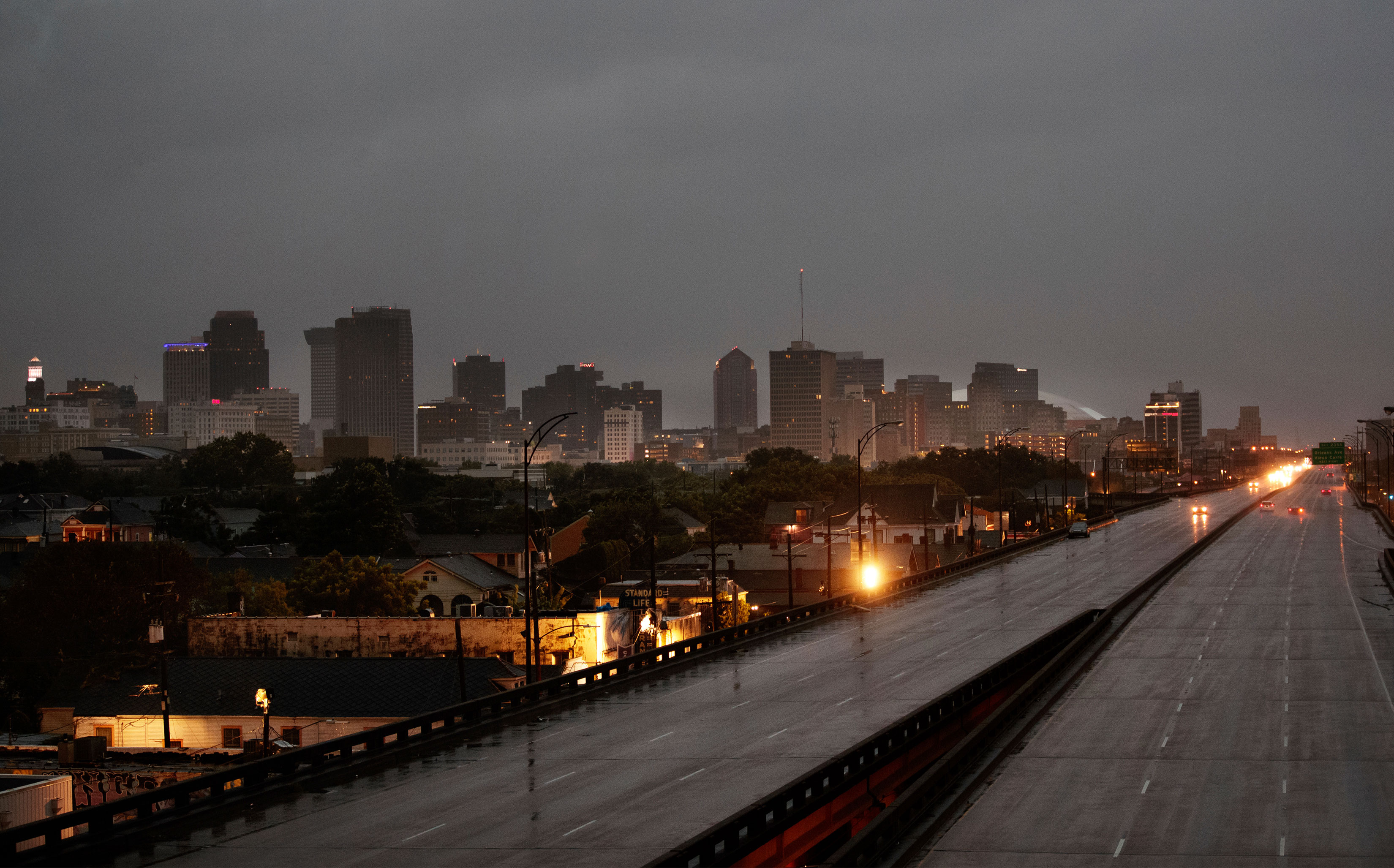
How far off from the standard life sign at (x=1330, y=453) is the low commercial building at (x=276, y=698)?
144 metres

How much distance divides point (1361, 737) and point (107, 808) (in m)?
25.0

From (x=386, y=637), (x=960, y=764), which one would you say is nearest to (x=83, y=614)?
(x=386, y=637)

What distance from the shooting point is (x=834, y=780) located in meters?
23.2

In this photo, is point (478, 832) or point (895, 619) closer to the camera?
point (478, 832)

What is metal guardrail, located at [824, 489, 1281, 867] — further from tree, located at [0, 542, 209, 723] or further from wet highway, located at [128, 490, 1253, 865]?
tree, located at [0, 542, 209, 723]

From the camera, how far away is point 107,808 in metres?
19.9

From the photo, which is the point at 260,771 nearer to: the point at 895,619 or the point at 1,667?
the point at 895,619

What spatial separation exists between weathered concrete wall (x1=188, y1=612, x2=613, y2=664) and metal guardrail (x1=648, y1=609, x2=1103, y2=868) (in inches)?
879

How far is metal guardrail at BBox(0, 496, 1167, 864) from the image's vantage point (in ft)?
63.6

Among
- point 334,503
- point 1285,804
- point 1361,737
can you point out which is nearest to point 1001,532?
point 334,503

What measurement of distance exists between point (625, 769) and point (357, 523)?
90721mm

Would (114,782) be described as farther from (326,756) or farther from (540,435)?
(540,435)

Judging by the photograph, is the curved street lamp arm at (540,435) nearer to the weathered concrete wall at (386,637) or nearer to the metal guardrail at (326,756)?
the metal guardrail at (326,756)

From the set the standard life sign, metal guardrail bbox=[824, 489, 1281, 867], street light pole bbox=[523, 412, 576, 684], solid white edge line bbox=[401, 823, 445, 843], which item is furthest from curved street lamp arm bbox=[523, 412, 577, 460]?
the standard life sign
